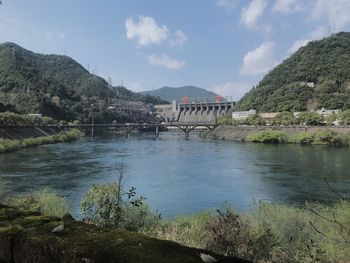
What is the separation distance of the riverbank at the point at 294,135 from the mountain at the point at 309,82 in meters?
27.6

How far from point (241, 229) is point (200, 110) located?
152791 mm

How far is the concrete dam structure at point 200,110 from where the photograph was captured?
15336 cm

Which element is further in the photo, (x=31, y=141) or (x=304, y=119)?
(x=304, y=119)

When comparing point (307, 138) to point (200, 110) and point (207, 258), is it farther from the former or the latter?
point (200, 110)

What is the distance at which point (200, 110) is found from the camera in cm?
15938

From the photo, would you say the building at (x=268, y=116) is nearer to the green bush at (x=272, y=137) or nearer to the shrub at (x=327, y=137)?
the green bush at (x=272, y=137)

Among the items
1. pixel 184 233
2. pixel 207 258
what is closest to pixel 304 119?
pixel 184 233

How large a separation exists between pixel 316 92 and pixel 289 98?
24.4ft

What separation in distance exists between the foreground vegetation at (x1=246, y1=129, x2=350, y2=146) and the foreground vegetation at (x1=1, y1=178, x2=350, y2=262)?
5882 centimetres

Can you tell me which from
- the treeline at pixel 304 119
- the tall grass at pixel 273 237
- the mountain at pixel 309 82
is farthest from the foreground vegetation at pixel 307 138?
the tall grass at pixel 273 237

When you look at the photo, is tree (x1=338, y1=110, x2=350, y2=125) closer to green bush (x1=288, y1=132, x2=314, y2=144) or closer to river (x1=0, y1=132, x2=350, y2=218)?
green bush (x1=288, y1=132, x2=314, y2=144)

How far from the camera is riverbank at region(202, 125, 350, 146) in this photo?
69.4 metres

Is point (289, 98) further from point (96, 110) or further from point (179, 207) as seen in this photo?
point (179, 207)

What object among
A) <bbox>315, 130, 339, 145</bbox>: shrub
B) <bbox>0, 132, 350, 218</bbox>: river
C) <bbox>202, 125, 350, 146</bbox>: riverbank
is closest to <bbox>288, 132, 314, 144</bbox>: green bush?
<bbox>202, 125, 350, 146</bbox>: riverbank
